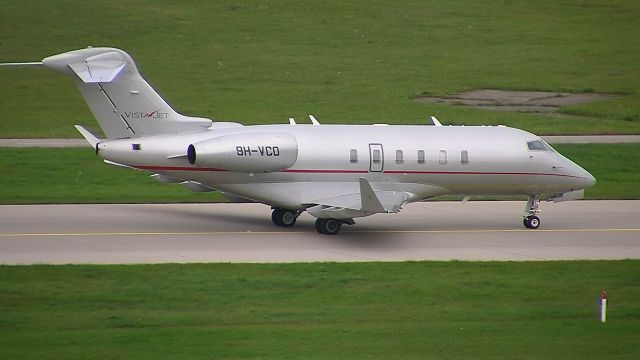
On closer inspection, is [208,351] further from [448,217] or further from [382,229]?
[448,217]

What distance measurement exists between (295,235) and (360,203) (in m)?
2.18

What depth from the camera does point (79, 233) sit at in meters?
33.7

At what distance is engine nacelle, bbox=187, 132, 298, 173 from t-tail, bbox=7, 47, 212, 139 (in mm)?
1405

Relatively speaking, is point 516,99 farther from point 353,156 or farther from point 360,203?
point 360,203

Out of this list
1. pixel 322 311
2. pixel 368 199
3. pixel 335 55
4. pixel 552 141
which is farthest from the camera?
pixel 335 55

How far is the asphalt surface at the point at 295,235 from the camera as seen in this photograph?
104 feet

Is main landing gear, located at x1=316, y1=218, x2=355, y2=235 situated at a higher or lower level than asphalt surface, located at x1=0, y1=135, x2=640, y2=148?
lower

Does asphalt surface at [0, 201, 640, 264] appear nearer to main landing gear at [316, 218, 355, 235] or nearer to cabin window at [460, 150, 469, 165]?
main landing gear at [316, 218, 355, 235]

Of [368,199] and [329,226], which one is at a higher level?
[368,199]

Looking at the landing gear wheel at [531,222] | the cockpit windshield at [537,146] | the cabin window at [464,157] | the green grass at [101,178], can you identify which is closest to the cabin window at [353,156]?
the cabin window at [464,157]

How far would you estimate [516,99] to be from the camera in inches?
2351

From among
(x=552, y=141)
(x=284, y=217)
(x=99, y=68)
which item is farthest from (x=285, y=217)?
(x=552, y=141)

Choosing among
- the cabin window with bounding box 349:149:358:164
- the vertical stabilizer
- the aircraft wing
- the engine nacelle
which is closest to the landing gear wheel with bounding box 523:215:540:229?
the aircraft wing

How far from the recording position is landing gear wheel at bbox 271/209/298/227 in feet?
116
